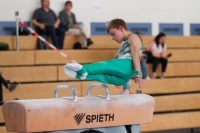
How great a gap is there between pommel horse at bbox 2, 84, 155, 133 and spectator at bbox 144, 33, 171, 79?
15.0ft

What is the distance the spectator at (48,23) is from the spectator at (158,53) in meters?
1.94

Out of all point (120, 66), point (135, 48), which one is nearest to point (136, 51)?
point (135, 48)

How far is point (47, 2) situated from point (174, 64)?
3163mm

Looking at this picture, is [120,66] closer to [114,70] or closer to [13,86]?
[114,70]

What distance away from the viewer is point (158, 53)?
10156 millimetres

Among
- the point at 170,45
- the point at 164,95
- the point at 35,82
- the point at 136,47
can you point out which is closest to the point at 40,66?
the point at 35,82

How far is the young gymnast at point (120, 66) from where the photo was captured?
16.7 ft

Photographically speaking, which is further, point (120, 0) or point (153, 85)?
point (120, 0)

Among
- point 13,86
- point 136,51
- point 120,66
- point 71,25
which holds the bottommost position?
point 13,86

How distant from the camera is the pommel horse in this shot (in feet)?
15.7

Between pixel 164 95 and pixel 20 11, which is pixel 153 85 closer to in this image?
pixel 164 95

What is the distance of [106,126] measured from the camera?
525cm

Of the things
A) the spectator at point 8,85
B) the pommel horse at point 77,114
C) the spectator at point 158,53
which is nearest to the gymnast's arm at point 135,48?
the pommel horse at point 77,114

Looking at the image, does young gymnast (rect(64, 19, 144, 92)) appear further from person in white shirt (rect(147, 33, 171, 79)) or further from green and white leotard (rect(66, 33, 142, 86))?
person in white shirt (rect(147, 33, 171, 79))
